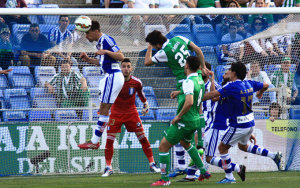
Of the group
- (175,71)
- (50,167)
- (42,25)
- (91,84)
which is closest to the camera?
(175,71)

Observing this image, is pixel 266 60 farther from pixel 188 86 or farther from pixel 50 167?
pixel 50 167

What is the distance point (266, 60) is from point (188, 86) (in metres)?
3.52

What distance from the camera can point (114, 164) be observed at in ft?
45.1

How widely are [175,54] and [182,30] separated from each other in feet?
5.28

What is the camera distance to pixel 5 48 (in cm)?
1202

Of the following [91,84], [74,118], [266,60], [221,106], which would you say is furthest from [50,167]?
[266,60]

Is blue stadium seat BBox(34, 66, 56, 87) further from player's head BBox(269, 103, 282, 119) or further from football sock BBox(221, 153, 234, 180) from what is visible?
player's head BBox(269, 103, 282, 119)

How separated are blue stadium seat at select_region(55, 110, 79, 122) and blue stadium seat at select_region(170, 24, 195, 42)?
2.92 meters

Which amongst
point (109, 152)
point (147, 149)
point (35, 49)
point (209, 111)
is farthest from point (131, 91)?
point (35, 49)

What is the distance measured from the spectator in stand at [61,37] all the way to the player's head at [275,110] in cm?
470

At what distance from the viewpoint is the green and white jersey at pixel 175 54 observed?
10578 millimetres

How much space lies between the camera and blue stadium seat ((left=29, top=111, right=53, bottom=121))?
500 inches

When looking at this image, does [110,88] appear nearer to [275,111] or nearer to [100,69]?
[100,69]

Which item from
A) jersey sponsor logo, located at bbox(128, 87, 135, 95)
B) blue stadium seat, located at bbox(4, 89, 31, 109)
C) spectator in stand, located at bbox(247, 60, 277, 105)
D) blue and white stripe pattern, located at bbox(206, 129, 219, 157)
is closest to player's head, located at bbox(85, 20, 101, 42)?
jersey sponsor logo, located at bbox(128, 87, 135, 95)
